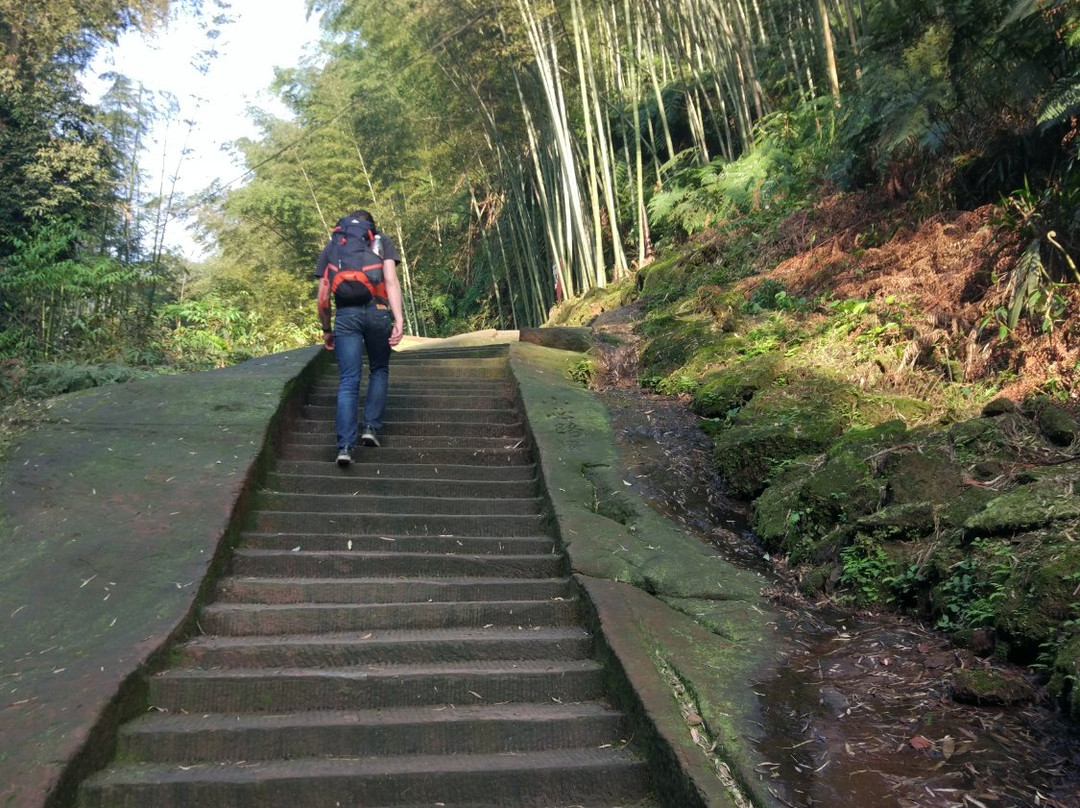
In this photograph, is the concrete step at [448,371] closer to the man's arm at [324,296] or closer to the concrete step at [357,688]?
the man's arm at [324,296]

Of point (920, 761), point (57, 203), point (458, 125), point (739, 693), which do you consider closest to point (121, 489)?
point (739, 693)

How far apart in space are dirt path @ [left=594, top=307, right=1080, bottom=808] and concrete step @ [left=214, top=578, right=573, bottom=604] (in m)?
1.12

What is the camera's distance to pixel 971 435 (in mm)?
3809

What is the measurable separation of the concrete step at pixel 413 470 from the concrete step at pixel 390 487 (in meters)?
0.08

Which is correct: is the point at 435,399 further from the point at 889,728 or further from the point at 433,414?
the point at 889,728

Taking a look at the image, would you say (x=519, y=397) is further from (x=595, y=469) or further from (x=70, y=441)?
(x=70, y=441)

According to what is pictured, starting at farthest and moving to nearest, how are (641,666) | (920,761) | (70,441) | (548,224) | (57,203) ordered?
(548,224), (57,203), (70,441), (641,666), (920,761)

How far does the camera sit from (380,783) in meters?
2.55

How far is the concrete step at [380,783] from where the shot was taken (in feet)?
8.16

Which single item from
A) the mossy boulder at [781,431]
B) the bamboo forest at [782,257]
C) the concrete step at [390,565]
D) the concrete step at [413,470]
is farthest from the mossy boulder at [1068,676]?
the concrete step at [413,470]

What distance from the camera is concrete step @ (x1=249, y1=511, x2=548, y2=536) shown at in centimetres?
416

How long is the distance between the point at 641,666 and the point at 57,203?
40.6 ft

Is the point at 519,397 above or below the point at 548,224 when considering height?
below

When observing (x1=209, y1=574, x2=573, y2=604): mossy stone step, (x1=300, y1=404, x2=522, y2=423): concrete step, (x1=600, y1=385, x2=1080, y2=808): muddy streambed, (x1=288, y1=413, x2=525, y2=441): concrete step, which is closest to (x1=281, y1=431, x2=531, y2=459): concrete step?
(x1=288, y1=413, x2=525, y2=441): concrete step
